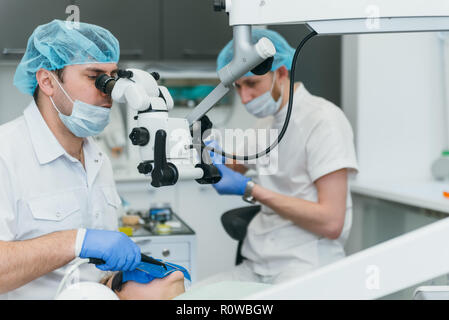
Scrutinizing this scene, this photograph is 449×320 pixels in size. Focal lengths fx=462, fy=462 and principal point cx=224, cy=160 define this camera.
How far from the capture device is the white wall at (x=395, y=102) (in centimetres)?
192

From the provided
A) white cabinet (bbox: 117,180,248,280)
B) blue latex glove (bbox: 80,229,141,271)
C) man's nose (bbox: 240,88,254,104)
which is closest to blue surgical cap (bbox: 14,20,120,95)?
blue latex glove (bbox: 80,229,141,271)

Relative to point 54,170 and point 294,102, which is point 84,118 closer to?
point 54,170

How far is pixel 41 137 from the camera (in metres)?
1.02

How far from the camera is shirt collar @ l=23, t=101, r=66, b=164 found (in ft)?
3.32

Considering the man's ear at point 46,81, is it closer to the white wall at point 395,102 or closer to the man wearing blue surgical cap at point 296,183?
the man wearing blue surgical cap at point 296,183

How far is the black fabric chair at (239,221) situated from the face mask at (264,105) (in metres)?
0.36

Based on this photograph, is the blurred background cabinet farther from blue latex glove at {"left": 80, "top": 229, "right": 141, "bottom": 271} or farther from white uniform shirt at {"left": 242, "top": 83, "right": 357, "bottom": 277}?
white uniform shirt at {"left": 242, "top": 83, "right": 357, "bottom": 277}

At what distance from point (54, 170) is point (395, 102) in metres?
1.45

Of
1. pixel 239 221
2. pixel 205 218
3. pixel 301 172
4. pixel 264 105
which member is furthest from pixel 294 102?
pixel 205 218

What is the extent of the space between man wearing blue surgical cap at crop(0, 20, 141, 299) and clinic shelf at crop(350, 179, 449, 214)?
1.07 metres

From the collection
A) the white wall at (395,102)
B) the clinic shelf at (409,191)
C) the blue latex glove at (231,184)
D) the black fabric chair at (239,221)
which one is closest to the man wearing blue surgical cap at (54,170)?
the blue latex glove at (231,184)

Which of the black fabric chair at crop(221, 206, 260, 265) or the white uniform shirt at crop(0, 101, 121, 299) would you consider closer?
the white uniform shirt at crop(0, 101, 121, 299)
